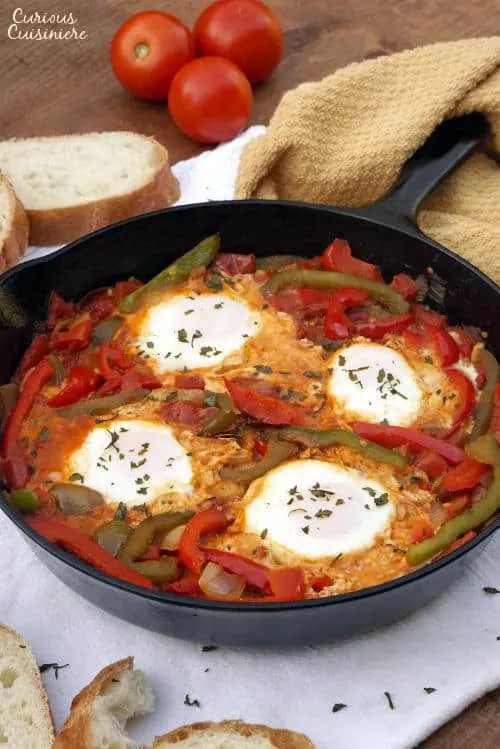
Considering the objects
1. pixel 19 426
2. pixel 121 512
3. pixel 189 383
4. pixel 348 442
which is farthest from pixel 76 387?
pixel 348 442

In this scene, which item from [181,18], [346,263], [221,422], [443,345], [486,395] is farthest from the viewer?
[181,18]

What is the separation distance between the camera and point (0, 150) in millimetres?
5836

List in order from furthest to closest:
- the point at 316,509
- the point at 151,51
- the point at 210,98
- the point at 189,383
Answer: the point at 151,51 < the point at 210,98 < the point at 189,383 < the point at 316,509

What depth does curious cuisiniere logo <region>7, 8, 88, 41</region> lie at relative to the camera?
6.75 metres

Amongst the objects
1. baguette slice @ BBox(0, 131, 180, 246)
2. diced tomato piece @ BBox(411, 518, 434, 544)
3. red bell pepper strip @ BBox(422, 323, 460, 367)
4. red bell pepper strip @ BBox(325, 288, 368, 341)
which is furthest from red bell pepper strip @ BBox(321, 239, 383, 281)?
diced tomato piece @ BBox(411, 518, 434, 544)

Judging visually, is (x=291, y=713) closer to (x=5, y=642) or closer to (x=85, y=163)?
(x=5, y=642)

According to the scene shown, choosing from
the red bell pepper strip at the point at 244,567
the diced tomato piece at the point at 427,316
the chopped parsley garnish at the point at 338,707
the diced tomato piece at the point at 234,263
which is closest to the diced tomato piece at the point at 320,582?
the red bell pepper strip at the point at 244,567

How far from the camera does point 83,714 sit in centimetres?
329

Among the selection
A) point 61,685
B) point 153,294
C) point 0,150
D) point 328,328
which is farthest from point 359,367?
point 0,150

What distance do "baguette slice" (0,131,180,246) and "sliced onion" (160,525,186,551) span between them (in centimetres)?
238

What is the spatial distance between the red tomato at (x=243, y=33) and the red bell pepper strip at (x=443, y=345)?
2549 mm

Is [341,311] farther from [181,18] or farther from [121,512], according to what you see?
[181,18]

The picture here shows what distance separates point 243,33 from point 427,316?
8.23ft

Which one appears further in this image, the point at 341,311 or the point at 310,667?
the point at 341,311
